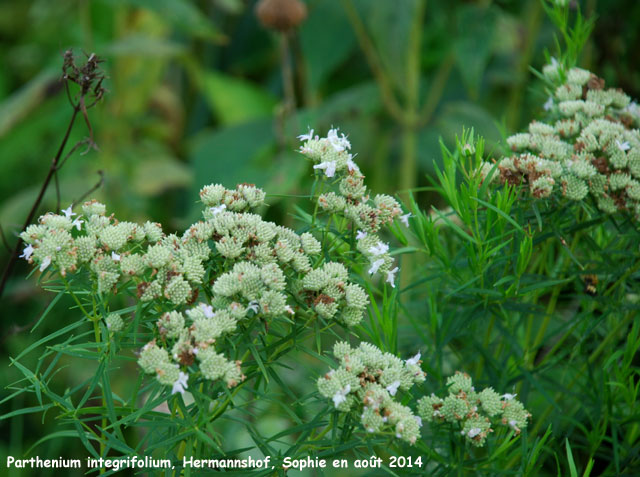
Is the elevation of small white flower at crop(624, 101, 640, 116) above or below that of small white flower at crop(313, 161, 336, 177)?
above

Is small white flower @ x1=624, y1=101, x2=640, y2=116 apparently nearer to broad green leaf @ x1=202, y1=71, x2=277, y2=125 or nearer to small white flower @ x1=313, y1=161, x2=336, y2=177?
small white flower @ x1=313, y1=161, x2=336, y2=177

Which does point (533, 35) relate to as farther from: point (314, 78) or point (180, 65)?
point (180, 65)

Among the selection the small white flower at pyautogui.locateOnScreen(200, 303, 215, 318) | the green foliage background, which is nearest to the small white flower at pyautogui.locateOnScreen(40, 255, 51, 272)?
the small white flower at pyautogui.locateOnScreen(200, 303, 215, 318)

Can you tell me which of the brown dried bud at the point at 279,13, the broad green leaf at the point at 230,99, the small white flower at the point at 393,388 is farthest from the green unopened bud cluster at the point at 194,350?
the broad green leaf at the point at 230,99

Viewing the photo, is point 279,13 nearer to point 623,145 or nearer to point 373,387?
point 623,145

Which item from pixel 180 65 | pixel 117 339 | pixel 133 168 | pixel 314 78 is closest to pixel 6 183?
pixel 133 168

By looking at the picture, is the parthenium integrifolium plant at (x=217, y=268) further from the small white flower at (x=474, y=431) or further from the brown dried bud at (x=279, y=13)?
the brown dried bud at (x=279, y=13)
